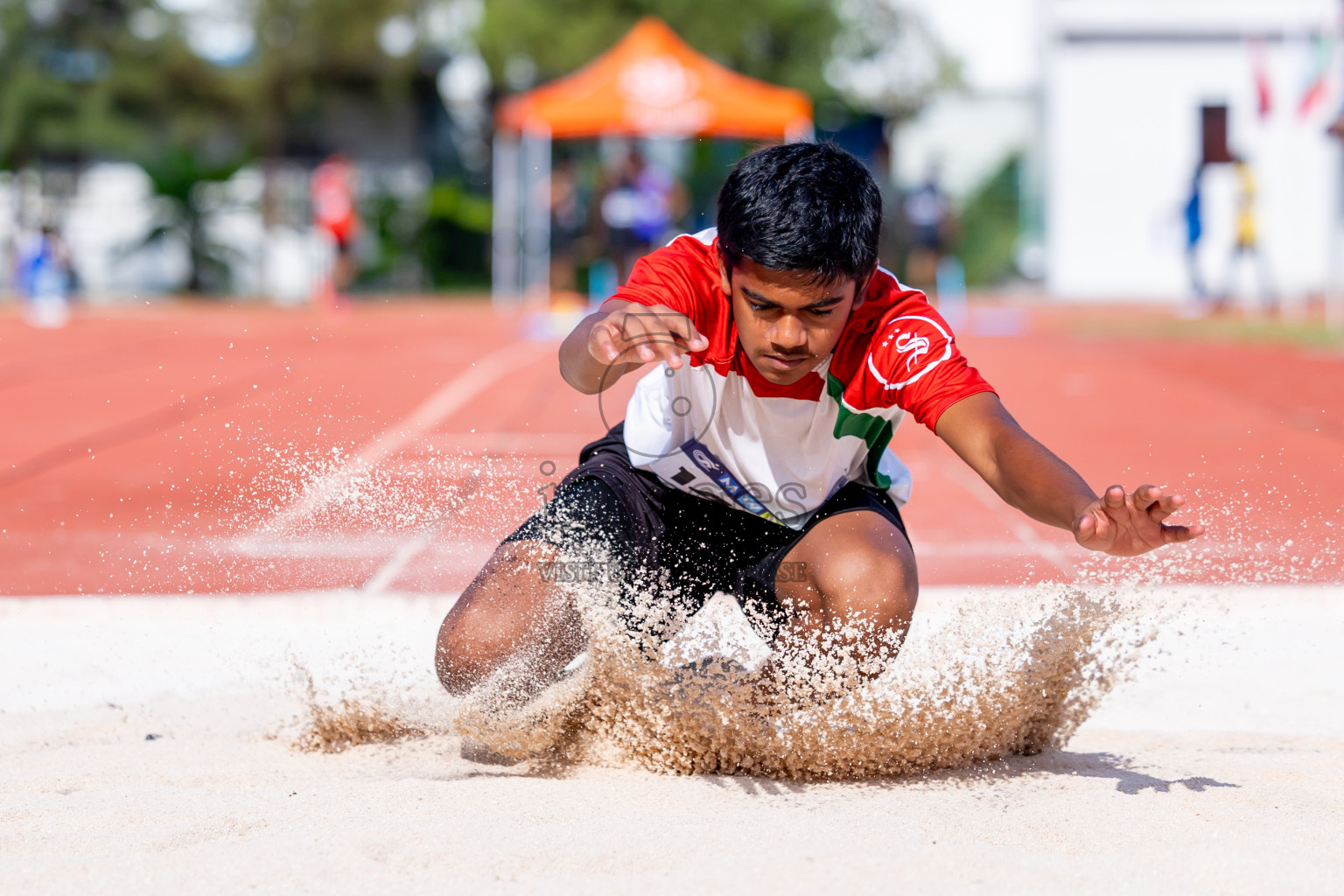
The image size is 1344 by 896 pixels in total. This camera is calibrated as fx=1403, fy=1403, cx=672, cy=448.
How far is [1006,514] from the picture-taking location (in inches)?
Answer: 204

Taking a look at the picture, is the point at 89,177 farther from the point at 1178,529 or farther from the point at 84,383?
the point at 1178,529

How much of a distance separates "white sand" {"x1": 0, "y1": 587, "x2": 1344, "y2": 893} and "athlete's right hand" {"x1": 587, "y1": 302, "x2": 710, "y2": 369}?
2.37 ft

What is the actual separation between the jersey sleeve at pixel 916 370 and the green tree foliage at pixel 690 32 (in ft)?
73.3

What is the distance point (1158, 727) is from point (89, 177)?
2473 cm

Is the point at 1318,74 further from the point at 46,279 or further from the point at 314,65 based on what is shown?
the point at 314,65

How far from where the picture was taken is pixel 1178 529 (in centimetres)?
192

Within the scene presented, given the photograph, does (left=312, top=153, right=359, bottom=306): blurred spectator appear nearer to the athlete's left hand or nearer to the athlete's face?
the athlete's face

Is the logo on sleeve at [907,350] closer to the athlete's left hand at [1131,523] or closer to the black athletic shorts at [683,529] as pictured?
the black athletic shorts at [683,529]

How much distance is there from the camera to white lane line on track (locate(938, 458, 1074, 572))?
14.5 ft

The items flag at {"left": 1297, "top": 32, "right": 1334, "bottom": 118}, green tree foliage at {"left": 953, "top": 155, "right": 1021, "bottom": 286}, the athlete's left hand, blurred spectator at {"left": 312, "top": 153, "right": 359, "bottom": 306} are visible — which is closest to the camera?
the athlete's left hand

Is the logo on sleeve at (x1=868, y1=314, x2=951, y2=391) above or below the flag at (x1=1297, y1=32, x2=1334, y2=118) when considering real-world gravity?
below

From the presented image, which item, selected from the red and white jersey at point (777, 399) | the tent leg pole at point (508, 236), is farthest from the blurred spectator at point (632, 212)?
the red and white jersey at point (777, 399)

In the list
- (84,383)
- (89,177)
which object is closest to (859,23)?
(89,177)

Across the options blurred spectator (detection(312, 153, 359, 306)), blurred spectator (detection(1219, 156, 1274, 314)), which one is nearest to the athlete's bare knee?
blurred spectator (detection(1219, 156, 1274, 314))
